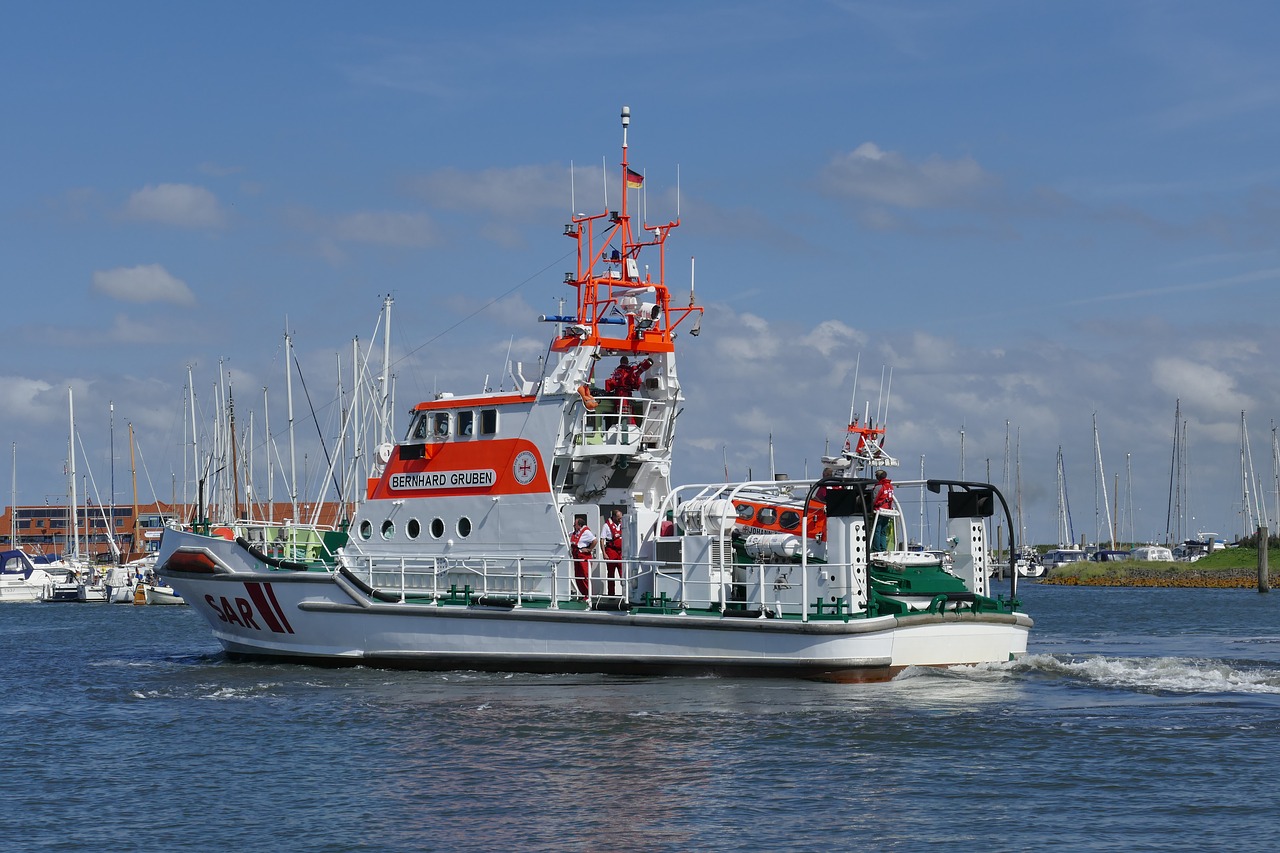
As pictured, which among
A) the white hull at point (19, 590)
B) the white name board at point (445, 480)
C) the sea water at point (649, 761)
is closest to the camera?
the sea water at point (649, 761)

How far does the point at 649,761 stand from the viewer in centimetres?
1450

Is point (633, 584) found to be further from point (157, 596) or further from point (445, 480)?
point (157, 596)

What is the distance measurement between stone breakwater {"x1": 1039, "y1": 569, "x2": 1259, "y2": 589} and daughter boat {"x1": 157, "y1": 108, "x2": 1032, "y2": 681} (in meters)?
51.3

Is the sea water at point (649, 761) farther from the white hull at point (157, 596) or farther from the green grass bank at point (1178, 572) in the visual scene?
the green grass bank at point (1178, 572)

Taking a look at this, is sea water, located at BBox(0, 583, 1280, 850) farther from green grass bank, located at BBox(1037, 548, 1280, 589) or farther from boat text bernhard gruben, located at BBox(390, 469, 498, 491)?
green grass bank, located at BBox(1037, 548, 1280, 589)

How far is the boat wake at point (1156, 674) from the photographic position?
18.7m

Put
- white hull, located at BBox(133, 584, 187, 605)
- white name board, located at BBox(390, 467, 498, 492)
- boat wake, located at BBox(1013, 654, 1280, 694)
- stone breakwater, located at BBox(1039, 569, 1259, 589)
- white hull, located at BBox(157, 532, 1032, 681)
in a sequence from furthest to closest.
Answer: stone breakwater, located at BBox(1039, 569, 1259, 589) < white hull, located at BBox(133, 584, 187, 605) < white name board, located at BBox(390, 467, 498, 492) < boat wake, located at BBox(1013, 654, 1280, 694) < white hull, located at BBox(157, 532, 1032, 681)

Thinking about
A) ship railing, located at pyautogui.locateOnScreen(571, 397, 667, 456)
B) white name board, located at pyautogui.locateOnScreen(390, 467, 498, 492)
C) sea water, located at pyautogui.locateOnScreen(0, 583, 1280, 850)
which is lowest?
sea water, located at pyautogui.locateOnScreen(0, 583, 1280, 850)

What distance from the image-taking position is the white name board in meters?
21.9

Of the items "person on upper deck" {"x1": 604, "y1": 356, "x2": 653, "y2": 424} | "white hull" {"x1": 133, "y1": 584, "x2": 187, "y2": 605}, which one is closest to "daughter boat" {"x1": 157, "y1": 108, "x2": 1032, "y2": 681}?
"person on upper deck" {"x1": 604, "y1": 356, "x2": 653, "y2": 424}

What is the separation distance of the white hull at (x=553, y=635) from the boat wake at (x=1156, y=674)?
33.3 inches

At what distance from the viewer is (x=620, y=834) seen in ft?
39.0

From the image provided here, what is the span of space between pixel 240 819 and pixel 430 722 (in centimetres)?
435

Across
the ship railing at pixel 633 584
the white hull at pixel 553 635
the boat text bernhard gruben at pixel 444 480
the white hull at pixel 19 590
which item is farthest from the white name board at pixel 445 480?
the white hull at pixel 19 590
